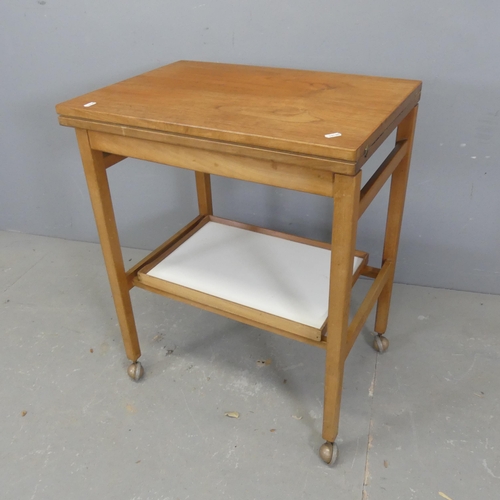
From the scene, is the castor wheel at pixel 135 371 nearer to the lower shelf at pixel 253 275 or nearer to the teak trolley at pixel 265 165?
the teak trolley at pixel 265 165

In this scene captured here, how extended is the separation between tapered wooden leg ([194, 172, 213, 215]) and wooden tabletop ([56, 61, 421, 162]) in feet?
1.21

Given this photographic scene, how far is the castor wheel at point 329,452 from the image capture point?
1.26 m

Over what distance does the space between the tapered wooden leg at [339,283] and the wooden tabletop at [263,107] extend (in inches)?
3.2

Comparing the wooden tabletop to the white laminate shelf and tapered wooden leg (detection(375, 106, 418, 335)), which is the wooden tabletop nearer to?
tapered wooden leg (detection(375, 106, 418, 335))

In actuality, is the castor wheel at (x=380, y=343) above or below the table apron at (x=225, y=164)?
below

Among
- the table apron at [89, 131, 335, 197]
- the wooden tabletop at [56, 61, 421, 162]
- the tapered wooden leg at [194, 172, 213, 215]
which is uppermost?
the wooden tabletop at [56, 61, 421, 162]

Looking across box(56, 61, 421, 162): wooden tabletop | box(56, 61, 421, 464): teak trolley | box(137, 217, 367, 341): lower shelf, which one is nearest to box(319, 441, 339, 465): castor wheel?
box(56, 61, 421, 464): teak trolley

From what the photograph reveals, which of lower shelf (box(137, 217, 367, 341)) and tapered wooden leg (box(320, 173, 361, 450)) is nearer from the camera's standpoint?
tapered wooden leg (box(320, 173, 361, 450))

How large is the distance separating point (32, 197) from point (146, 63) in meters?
0.88

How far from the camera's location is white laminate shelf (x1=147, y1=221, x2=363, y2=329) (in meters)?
1.22

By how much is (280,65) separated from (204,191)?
47cm

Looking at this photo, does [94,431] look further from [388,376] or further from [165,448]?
[388,376]

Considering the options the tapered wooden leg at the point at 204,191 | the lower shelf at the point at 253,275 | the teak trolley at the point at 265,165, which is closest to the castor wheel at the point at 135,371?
the teak trolley at the point at 265,165

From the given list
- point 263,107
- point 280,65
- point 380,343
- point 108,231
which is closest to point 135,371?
point 108,231
